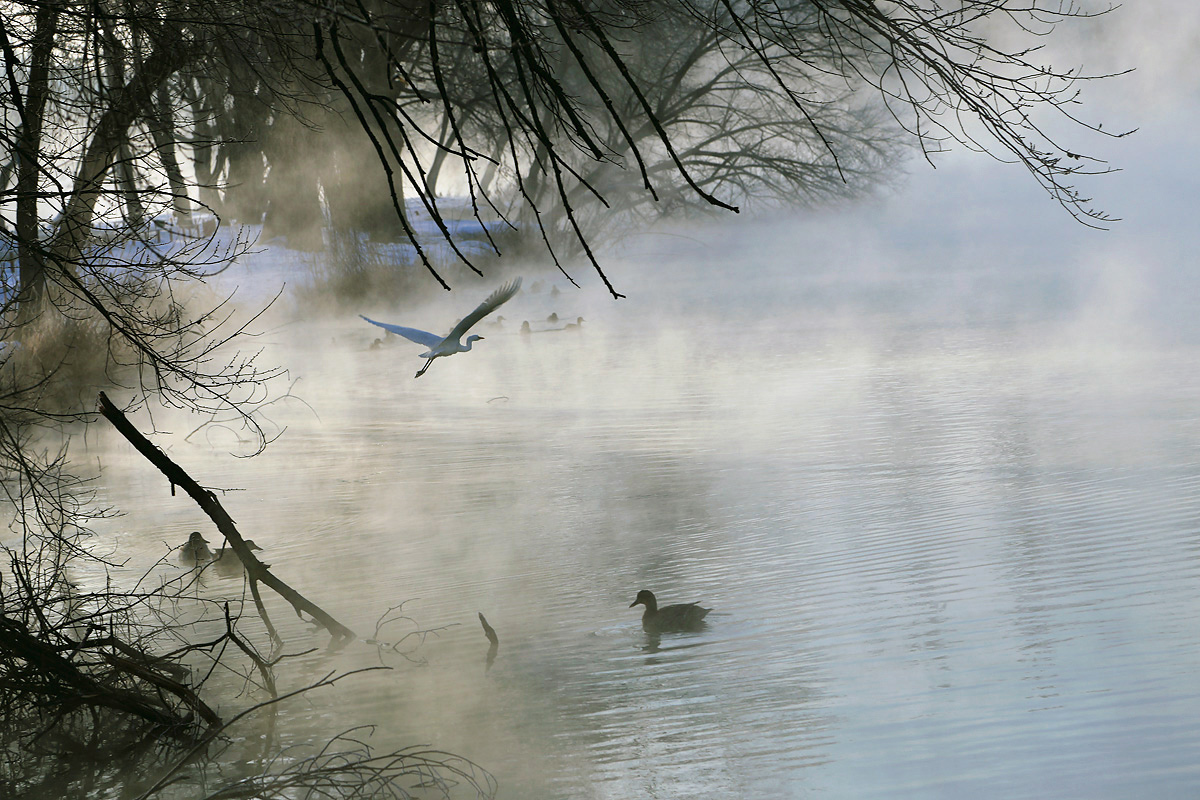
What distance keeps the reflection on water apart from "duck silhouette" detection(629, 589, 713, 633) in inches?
1.9

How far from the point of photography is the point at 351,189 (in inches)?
588

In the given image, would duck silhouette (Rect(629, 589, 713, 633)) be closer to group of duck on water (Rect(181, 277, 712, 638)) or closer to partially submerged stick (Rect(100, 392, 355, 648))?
group of duck on water (Rect(181, 277, 712, 638))

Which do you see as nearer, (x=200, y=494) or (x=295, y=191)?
(x=200, y=494)

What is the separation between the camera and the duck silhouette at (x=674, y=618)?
392cm

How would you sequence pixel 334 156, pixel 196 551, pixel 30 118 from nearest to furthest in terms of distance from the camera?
pixel 30 118
pixel 196 551
pixel 334 156

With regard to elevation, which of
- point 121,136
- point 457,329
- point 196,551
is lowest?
point 196,551

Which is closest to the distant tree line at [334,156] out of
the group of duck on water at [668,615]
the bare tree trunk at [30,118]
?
the bare tree trunk at [30,118]

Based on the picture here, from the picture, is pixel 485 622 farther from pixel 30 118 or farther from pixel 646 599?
pixel 30 118

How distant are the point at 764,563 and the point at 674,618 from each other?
0.82m

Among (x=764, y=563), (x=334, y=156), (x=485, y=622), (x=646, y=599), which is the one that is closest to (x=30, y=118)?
(x=485, y=622)

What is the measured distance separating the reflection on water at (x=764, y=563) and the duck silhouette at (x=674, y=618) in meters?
0.05

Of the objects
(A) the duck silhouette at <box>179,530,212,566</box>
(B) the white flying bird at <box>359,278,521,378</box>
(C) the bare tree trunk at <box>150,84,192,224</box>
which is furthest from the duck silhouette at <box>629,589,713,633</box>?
(A) the duck silhouette at <box>179,530,212,566</box>

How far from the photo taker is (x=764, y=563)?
463cm

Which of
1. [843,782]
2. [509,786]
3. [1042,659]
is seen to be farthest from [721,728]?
[1042,659]
